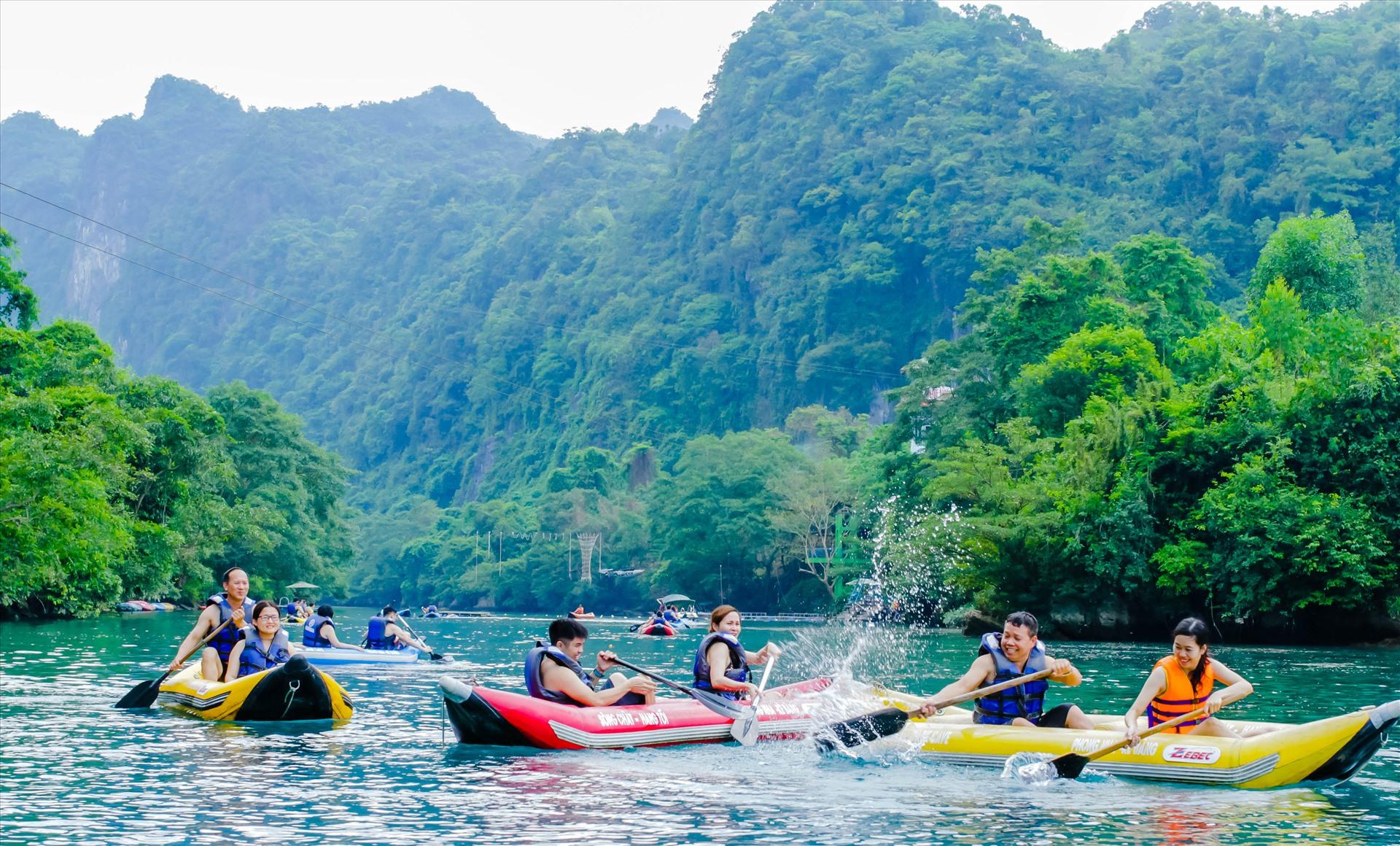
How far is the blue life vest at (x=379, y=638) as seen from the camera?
27.7 meters

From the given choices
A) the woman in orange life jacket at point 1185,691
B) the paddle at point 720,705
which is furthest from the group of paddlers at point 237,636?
the woman in orange life jacket at point 1185,691

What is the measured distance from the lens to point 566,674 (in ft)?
48.1

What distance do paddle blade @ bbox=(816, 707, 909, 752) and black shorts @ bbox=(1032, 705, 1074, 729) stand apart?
115 cm

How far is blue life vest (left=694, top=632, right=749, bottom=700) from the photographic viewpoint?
15.7 m

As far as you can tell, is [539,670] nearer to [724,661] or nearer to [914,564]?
[724,661]

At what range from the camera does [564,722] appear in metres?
14.3

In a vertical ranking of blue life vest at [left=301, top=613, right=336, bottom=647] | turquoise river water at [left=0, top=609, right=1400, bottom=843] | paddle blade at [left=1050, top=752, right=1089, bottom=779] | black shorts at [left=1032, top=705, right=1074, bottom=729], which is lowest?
turquoise river water at [left=0, top=609, right=1400, bottom=843]

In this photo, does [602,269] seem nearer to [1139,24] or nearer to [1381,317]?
[1139,24]

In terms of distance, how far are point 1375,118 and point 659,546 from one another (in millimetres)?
50216

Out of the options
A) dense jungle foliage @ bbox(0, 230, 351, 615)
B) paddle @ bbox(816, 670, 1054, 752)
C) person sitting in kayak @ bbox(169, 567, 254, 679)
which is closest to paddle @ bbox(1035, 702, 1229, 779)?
paddle @ bbox(816, 670, 1054, 752)

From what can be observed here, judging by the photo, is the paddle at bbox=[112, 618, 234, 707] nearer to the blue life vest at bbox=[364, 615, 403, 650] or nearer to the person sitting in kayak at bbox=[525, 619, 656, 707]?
the person sitting in kayak at bbox=[525, 619, 656, 707]

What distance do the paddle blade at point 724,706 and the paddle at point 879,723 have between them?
1.15m

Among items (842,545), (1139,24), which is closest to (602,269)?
(1139,24)

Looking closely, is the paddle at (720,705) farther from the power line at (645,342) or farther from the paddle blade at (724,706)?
the power line at (645,342)
